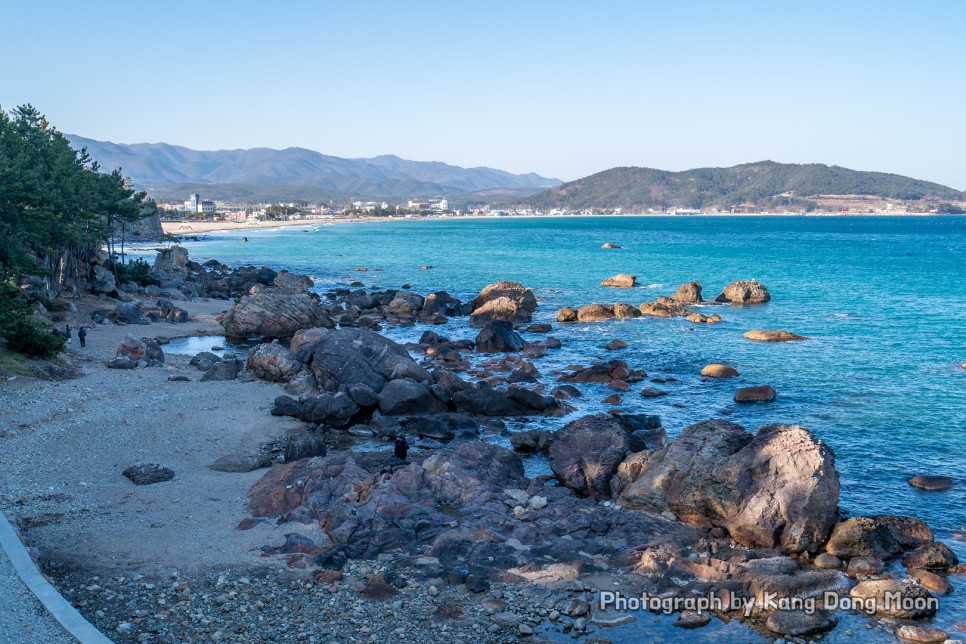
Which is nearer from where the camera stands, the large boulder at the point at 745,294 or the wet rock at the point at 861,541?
the wet rock at the point at 861,541

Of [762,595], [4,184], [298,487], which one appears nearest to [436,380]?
[298,487]

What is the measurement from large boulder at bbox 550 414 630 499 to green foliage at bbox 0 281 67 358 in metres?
23.9

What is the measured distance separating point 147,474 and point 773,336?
38.1 metres

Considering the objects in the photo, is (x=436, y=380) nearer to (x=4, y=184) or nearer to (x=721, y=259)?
(x=4, y=184)

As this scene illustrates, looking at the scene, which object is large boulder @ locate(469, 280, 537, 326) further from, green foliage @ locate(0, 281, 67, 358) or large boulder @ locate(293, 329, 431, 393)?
green foliage @ locate(0, 281, 67, 358)

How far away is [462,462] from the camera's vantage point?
74.1 ft

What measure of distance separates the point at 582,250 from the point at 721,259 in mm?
27970

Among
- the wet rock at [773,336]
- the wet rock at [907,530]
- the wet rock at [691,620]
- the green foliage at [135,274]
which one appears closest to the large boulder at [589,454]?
the wet rock at [691,620]

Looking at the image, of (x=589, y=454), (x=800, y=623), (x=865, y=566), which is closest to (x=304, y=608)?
(x=800, y=623)

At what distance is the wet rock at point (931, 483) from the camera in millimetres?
22203

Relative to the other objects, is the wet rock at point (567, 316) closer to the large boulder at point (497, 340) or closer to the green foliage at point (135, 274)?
the large boulder at point (497, 340)

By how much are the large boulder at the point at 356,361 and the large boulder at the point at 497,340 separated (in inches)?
341

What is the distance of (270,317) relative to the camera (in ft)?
153

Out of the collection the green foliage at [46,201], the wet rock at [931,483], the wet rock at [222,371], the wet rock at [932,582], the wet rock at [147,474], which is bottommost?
the wet rock at [932,582]
